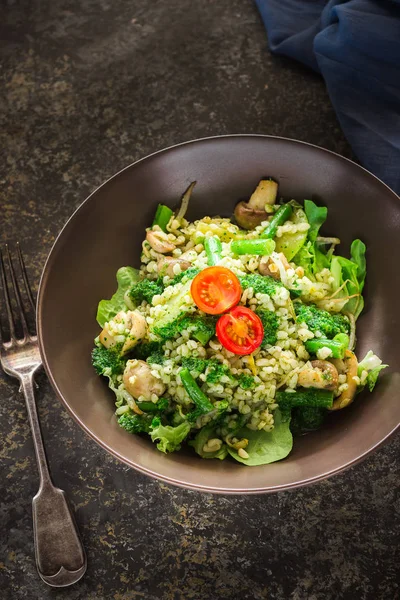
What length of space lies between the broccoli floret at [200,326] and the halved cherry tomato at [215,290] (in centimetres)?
7

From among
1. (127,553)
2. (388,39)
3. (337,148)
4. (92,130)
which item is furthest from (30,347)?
(388,39)

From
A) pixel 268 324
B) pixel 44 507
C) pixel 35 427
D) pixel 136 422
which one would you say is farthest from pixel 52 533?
pixel 268 324

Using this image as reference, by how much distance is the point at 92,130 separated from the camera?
5.54 metres

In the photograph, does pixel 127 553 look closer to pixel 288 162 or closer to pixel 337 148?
pixel 288 162

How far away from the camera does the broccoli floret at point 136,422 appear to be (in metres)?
4.10

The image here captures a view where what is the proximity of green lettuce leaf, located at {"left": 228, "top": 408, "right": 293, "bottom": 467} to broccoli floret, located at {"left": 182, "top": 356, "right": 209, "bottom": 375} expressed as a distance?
1.78 ft

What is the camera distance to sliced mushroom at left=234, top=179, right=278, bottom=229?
466cm

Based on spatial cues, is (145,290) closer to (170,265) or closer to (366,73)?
(170,265)

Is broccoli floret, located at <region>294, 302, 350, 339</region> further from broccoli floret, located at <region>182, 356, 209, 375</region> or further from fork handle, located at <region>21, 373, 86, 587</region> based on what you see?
fork handle, located at <region>21, 373, 86, 587</region>

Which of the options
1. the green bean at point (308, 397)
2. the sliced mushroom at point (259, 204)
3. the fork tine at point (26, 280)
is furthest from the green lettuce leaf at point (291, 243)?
the fork tine at point (26, 280)

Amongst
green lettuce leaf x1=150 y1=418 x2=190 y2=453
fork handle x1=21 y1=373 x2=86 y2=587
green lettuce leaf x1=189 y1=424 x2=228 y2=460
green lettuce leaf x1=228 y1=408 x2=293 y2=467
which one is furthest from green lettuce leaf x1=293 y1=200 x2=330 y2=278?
fork handle x1=21 y1=373 x2=86 y2=587

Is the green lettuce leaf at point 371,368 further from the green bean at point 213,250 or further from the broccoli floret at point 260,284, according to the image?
the green bean at point 213,250

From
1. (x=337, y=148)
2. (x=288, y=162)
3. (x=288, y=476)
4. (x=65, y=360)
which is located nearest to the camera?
(x=288, y=476)

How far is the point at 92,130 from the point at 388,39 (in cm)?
238
